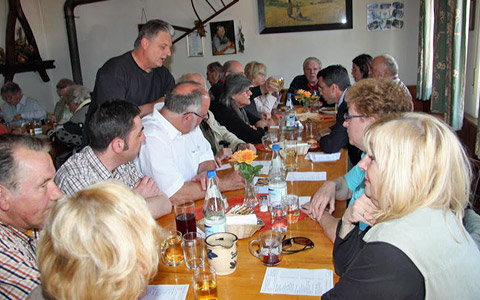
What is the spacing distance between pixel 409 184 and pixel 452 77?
127 inches

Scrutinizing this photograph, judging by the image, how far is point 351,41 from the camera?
22.7ft

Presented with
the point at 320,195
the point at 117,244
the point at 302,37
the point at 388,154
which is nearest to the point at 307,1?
the point at 302,37

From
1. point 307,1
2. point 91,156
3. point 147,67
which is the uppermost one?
point 307,1

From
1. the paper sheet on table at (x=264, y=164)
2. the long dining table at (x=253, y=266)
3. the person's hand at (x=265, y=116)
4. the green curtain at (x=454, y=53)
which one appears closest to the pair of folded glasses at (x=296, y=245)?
the long dining table at (x=253, y=266)

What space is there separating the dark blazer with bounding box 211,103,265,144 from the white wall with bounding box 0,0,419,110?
341 centimetres

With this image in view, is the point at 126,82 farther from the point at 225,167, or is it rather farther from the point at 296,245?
the point at 296,245

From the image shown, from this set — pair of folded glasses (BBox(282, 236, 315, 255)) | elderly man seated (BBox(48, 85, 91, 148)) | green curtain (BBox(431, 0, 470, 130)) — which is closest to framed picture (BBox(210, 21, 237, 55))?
elderly man seated (BBox(48, 85, 91, 148))

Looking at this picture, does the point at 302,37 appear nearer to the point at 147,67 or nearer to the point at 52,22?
the point at 147,67

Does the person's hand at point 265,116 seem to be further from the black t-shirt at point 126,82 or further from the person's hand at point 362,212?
the person's hand at point 362,212

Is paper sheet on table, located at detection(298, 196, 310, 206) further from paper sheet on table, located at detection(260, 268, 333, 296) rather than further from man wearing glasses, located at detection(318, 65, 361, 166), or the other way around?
man wearing glasses, located at detection(318, 65, 361, 166)

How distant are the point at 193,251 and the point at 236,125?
259 cm

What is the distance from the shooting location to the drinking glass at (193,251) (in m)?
1.53

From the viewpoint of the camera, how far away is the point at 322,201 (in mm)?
1946

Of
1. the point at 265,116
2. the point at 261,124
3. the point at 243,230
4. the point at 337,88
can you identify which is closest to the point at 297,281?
the point at 243,230
